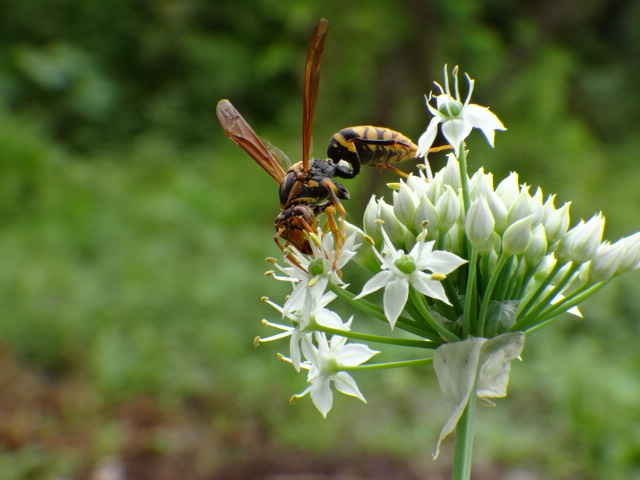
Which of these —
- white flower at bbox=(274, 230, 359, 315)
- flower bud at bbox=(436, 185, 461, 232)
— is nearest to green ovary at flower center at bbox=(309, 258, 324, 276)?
white flower at bbox=(274, 230, 359, 315)

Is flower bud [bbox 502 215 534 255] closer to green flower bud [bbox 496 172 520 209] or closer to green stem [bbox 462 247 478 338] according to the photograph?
green stem [bbox 462 247 478 338]

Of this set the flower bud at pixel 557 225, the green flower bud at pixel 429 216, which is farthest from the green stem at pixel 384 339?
the flower bud at pixel 557 225

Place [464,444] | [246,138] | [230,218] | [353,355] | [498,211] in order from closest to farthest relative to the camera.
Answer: [464,444] < [498,211] < [353,355] < [246,138] < [230,218]

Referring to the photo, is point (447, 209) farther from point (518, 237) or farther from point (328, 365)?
point (328, 365)

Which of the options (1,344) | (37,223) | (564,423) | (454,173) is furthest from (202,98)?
(454,173)

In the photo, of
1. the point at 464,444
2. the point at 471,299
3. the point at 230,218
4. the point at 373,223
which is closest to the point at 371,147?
the point at 373,223
